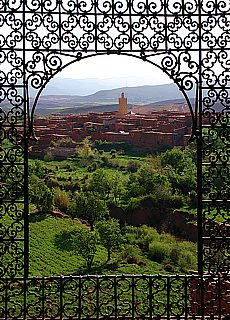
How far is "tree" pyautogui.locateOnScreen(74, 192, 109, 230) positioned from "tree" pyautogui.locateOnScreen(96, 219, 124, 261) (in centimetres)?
134

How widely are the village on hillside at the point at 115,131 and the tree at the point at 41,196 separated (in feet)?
22.9

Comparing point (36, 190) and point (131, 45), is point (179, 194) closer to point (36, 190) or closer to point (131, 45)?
point (36, 190)

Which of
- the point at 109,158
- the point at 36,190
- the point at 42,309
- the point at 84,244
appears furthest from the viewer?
the point at 109,158

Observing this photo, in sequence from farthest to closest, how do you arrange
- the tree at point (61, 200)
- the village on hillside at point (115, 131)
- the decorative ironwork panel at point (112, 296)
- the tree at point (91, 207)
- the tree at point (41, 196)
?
the village on hillside at point (115, 131) < the tree at point (61, 200) < the tree at point (91, 207) < the tree at point (41, 196) < the decorative ironwork panel at point (112, 296)

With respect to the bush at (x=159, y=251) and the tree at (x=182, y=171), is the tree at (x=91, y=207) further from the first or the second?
the tree at (x=182, y=171)

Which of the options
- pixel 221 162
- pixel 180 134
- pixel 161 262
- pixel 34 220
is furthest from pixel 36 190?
pixel 221 162

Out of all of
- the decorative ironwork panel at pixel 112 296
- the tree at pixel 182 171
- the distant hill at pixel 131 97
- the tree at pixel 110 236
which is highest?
the distant hill at pixel 131 97

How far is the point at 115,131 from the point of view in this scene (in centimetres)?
2789

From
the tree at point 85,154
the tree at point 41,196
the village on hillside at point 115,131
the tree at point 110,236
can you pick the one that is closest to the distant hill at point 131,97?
the village on hillside at point 115,131

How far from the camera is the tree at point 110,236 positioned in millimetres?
13477

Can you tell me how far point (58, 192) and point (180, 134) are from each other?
801cm

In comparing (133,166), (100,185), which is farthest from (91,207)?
(133,166)

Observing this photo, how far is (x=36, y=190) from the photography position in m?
15.4

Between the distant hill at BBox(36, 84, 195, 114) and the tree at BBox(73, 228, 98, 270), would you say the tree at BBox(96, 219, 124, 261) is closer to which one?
the tree at BBox(73, 228, 98, 270)
